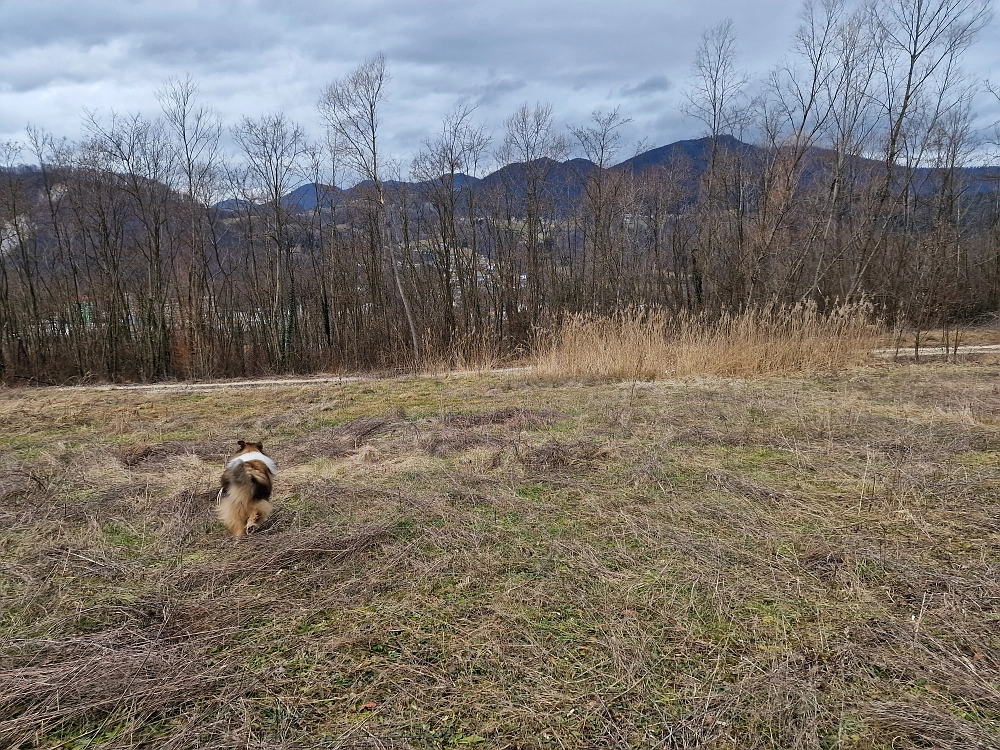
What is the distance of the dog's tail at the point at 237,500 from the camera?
131 inches

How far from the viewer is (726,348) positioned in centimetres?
992

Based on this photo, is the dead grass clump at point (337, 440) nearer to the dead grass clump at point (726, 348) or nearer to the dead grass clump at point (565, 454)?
the dead grass clump at point (565, 454)

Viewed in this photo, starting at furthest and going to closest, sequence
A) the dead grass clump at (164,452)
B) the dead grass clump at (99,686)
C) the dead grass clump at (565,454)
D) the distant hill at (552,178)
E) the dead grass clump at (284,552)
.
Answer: the distant hill at (552,178) < the dead grass clump at (164,452) < the dead grass clump at (565,454) < the dead grass clump at (284,552) < the dead grass clump at (99,686)

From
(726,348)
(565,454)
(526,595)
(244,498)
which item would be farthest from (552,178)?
(526,595)

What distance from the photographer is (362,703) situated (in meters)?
1.89

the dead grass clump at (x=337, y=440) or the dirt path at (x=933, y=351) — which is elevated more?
the dead grass clump at (x=337, y=440)

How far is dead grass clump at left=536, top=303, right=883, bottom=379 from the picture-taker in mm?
9766

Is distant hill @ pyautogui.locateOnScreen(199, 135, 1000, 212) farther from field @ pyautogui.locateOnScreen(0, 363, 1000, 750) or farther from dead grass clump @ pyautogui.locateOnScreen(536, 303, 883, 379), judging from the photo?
field @ pyautogui.locateOnScreen(0, 363, 1000, 750)

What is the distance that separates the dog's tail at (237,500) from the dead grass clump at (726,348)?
7406mm

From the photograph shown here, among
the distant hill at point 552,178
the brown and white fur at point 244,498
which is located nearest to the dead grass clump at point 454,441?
the brown and white fur at point 244,498

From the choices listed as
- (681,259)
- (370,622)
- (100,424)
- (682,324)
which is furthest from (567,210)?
(370,622)

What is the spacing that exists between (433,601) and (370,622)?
299 mm

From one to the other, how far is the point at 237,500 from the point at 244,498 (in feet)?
0.15

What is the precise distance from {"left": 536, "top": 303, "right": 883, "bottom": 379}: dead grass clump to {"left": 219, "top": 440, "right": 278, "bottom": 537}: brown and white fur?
289 inches
